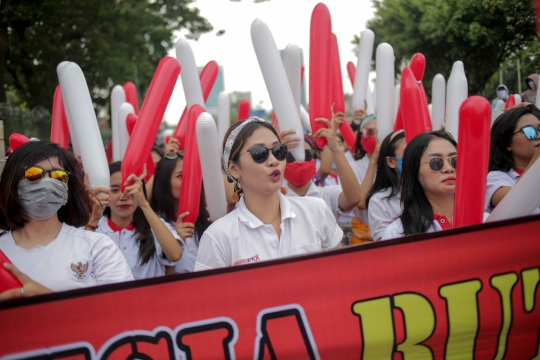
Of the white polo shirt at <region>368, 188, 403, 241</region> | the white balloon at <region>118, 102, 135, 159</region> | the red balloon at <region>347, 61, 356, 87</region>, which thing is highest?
the red balloon at <region>347, 61, 356, 87</region>

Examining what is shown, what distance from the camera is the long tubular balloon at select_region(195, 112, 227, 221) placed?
109 inches

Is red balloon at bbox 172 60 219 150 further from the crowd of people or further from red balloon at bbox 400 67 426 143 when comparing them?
red balloon at bbox 400 67 426 143

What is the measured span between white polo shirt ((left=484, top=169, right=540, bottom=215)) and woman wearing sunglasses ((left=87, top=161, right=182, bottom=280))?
1.84 m

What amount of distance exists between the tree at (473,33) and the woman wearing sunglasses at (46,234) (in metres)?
2.57

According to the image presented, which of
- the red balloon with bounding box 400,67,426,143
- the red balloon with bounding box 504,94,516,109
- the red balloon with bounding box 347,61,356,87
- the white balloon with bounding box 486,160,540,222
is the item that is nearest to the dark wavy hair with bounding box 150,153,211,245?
the red balloon with bounding box 400,67,426,143

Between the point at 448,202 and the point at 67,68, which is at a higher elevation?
the point at 67,68

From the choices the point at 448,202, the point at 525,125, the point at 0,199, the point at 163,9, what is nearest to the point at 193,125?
the point at 0,199

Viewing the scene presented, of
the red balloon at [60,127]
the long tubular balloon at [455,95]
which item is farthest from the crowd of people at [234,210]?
the red balloon at [60,127]

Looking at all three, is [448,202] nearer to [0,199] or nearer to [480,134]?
[480,134]

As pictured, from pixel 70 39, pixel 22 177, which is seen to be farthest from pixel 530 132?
pixel 70 39

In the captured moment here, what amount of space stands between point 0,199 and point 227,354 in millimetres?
1166

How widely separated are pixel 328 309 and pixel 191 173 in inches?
59.6

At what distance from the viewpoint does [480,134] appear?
2.12 m

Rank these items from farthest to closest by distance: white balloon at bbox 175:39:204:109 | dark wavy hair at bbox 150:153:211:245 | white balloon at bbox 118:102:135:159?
white balloon at bbox 118:102:135:159 → dark wavy hair at bbox 150:153:211:245 → white balloon at bbox 175:39:204:109
